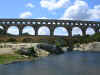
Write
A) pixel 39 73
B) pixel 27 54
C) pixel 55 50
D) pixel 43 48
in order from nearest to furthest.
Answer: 1. pixel 39 73
2. pixel 27 54
3. pixel 43 48
4. pixel 55 50

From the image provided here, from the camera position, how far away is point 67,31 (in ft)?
462

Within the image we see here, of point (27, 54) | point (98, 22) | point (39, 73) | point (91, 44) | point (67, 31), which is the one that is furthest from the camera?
point (98, 22)

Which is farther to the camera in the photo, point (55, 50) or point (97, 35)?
point (97, 35)

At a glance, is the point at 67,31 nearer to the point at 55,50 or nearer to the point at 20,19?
the point at 20,19

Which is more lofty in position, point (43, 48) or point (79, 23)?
point (79, 23)

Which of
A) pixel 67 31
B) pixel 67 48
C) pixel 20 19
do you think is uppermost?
→ pixel 20 19

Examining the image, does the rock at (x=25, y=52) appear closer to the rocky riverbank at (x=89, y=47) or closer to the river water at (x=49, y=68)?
the river water at (x=49, y=68)

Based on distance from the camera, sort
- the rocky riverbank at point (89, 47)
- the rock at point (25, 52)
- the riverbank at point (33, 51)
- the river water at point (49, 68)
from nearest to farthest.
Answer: the river water at point (49, 68) < the riverbank at point (33, 51) < the rock at point (25, 52) < the rocky riverbank at point (89, 47)

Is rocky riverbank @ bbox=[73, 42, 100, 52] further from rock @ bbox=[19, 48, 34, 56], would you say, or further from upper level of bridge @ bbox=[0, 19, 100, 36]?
rock @ bbox=[19, 48, 34, 56]

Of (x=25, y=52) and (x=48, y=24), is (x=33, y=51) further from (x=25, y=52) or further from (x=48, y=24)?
(x=48, y=24)

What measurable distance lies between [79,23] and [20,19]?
41.2 metres

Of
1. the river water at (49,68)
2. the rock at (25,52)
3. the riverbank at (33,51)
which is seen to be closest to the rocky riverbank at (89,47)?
the riverbank at (33,51)

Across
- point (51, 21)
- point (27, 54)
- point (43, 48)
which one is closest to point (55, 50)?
point (43, 48)

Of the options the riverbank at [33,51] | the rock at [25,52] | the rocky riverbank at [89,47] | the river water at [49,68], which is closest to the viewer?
the river water at [49,68]
